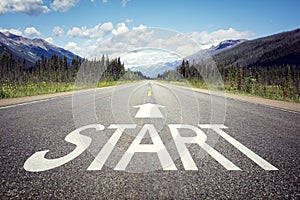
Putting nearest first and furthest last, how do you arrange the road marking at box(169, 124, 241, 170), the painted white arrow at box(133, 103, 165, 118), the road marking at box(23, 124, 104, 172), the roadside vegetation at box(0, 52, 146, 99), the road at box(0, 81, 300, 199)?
the road at box(0, 81, 300, 199) < the road marking at box(23, 124, 104, 172) < the road marking at box(169, 124, 241, 170) < the painted white arrow at box(133, 103, 165, 118) < the roadside vegetation at box(0, 52, 146, 99)

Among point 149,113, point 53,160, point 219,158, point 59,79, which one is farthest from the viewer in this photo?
point 59,79

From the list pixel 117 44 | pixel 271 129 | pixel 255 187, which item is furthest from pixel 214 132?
pixel 117 44

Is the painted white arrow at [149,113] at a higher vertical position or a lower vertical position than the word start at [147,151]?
lower

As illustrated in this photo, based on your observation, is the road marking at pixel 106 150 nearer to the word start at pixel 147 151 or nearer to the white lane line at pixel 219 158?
the word start at pixel 147 151

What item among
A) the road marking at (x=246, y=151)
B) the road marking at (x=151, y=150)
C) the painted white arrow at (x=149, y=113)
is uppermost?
the road marking at (x=151, y=150)

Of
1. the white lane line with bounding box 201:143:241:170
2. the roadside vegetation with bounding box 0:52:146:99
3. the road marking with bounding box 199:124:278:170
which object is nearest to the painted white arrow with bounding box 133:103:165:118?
the roadside vegetation with bounding box 0:52:146:99

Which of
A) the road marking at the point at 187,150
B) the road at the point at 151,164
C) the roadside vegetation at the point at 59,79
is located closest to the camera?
the road at the point at 151,164

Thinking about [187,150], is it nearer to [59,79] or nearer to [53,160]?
[53,160]

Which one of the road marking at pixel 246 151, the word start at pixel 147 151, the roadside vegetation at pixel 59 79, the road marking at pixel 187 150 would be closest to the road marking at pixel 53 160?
the word start at pixel 147 151

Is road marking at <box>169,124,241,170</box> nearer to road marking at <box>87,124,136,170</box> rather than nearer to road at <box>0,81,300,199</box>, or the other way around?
road at <box>0,81,300,199</box>

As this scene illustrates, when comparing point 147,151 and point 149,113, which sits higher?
point 147,151

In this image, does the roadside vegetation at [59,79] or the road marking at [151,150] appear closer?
the road marking at [151,150]

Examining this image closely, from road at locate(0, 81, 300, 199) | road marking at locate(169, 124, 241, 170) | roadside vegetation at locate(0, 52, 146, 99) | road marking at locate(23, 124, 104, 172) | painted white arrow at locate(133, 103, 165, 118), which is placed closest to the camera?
road at locate(0, 81, 300, 199)

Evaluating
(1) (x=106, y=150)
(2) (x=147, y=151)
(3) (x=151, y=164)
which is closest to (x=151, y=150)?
(2) (x=147, y=151)
